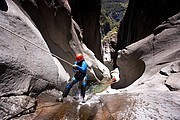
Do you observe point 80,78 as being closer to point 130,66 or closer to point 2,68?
point 2,68

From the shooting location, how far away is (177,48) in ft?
27.9

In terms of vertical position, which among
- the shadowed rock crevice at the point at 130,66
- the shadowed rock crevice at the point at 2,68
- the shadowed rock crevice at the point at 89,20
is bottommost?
the shadowed rock crevice at the point at 2,68

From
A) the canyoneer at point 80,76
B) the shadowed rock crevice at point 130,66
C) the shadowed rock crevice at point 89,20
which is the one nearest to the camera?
the canyoneer at point 80,76

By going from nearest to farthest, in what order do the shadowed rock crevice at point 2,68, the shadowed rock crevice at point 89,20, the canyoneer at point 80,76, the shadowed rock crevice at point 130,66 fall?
the shadowed rock crevice at point 2,68 → the canyoneer at point 80,76 → the shadowed rock crevice at point 130,66 → the shadowed rock crevice at point 89,20

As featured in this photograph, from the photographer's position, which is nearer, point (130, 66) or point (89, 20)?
point (130, 66)

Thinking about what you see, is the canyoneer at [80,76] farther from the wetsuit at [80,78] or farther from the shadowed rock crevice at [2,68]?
the shadowed rock crevice at [2,68]

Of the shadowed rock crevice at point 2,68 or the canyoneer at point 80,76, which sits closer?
the shadowed rock crevice at point 2,68

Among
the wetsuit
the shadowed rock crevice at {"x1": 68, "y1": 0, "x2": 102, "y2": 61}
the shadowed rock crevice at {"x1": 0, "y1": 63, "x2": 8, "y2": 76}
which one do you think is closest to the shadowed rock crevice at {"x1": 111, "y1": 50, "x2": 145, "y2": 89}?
the wetsuit

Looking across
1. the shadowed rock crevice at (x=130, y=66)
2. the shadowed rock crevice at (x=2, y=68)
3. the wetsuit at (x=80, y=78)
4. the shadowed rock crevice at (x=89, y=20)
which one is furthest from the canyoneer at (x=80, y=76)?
the shadowed rock crevice at (x=89, y=20)

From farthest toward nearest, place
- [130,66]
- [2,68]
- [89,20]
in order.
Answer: [89,20] → [130,66] → [2,68]

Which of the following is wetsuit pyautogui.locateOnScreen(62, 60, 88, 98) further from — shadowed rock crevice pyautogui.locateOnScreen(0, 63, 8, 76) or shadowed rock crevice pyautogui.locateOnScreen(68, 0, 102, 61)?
shadowed rock crevice pyautogui.locateOnScreen(68, 0, 102, 61)

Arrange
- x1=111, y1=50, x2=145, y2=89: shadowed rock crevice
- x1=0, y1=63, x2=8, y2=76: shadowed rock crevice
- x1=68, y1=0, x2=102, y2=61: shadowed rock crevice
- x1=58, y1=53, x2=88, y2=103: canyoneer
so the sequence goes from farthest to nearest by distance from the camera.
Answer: x1=68, y1=0, x2=102, y2=61: shadowed rock crevice → x1=111, y1=50, x2=145, y2=89: shadowed rock crevice → x1=58, y1=53, x2=88, y2=103: canyoneer → x1=0, y1=63, x2=8, y2=76: shadowed rock crevice

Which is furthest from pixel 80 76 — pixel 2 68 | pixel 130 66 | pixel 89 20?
pixel 89 20

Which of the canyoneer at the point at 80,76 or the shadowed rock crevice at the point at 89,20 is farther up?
the shadowed rock crevice at the point at 89,20
